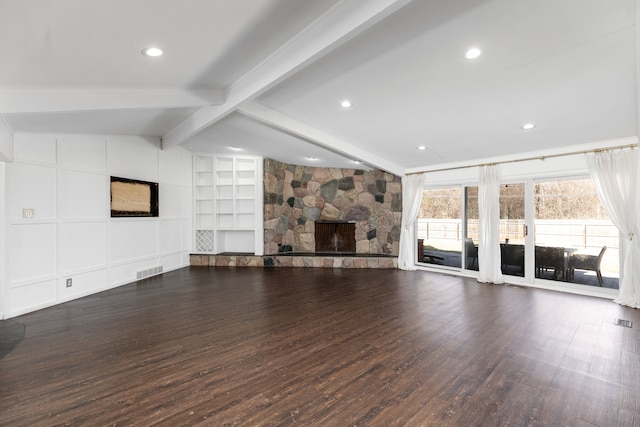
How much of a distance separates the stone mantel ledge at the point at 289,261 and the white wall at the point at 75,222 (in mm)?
964

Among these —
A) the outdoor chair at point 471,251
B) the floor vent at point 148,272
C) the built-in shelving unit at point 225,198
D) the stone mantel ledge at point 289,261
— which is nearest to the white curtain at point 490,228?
the outdoor chair at point 471,251

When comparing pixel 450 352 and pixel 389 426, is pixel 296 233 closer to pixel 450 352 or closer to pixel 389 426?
pixel 450 352

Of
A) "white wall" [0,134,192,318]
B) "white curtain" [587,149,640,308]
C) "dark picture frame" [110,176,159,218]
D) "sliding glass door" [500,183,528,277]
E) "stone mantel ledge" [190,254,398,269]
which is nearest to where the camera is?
"white wall" [0,134,192,318]

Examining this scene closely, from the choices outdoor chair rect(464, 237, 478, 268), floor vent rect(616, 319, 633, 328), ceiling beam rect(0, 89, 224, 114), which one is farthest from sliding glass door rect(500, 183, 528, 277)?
ceiling beam rect(0, 89, 224, 114)

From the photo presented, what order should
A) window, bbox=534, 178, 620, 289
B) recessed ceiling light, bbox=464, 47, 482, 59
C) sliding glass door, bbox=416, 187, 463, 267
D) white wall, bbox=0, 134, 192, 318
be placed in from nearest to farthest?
recessed ceiling light, bbox=464, 47, 482, 59, white wall, bbox=0, 134, 192, 318, window, bbox=534, 178, 620, 289, sliding glass door, bbox=416, 187, 463, 267

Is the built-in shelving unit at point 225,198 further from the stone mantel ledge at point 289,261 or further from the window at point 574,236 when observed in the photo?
the window at point 574,236

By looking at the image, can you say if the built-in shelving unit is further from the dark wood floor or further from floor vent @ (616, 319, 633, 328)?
floor vent @ (616, 319, 633, 328)

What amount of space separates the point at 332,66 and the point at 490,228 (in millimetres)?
4457

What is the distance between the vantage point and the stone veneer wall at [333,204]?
723 centimetres

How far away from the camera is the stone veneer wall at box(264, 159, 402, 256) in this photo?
723 centimetres

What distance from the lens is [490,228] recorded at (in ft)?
18.1

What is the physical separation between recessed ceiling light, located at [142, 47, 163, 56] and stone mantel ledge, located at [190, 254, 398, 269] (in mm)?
5031

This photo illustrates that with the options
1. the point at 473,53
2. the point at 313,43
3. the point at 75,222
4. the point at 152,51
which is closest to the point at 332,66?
the point at 313,43

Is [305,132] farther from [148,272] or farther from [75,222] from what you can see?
[148,272]
